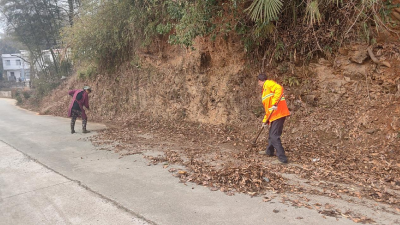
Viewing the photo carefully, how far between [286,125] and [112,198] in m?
4.68

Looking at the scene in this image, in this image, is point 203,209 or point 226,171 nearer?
point 203,209

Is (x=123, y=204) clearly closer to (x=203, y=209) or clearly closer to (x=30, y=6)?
(x=203, y=209)

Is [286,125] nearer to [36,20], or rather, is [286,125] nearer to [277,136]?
[277,136]

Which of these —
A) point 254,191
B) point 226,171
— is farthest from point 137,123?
point 254,191

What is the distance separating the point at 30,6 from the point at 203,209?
22.0 m

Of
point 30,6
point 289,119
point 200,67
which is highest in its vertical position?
point 30,6

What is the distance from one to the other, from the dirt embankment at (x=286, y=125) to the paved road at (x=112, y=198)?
1.53 ft

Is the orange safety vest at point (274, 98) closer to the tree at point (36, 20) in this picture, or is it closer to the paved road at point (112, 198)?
the paved road at point (112, 198)

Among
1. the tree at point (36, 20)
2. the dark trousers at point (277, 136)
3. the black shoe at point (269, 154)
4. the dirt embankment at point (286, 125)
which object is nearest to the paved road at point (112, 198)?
the dirt embankment at point (286, 125)

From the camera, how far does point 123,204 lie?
4188 mm

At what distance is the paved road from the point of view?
3.74m

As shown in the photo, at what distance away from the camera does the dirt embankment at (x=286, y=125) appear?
191 inches

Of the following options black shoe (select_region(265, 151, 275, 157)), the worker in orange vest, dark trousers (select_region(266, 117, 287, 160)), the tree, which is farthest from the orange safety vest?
the tree

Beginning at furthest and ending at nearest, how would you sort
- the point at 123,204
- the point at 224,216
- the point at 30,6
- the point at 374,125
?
the point at 30,6
the point at 374,125
the point at 123,204
the point at 224,216
